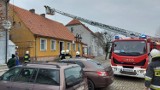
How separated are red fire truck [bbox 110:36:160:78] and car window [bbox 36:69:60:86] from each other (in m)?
8.12

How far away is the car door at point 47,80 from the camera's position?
600 cm

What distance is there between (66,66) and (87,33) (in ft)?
150

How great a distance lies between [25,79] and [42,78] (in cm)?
54

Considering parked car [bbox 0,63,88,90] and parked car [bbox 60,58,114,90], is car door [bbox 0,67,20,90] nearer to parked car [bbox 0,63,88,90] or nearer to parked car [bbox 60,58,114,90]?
parked car [bbox 0,63,88,90]

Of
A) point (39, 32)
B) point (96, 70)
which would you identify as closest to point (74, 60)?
point (96, 70)

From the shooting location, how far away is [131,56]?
1355 cm

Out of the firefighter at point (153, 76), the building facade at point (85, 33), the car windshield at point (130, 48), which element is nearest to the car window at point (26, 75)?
the firefighter at point (153, 76)

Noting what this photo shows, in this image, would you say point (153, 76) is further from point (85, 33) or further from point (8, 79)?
point (85, 33)

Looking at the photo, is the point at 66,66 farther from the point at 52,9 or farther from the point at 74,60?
the point at 52,9

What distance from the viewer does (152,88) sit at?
5.34 metres

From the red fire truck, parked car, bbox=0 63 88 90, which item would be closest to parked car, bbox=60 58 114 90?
parked car, bbox=0 63 88 90

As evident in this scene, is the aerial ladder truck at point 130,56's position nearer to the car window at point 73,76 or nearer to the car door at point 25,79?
the car window at point 73,76

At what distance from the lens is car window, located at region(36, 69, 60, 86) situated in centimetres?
607

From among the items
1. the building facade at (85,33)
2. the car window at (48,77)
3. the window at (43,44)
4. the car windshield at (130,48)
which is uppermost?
the building facade at (85,33)
